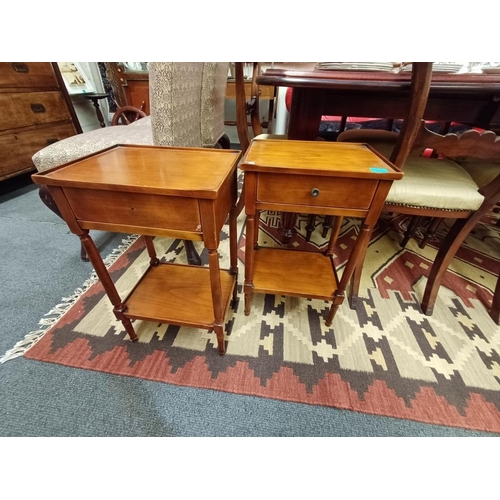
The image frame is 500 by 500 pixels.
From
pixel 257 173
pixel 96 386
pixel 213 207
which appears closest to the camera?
pixel 213 207

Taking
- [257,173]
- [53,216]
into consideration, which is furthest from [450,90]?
[53,216]

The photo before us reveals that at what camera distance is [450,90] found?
753mm

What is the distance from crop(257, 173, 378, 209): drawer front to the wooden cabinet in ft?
7.13

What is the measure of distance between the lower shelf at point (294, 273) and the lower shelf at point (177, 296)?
14 cm

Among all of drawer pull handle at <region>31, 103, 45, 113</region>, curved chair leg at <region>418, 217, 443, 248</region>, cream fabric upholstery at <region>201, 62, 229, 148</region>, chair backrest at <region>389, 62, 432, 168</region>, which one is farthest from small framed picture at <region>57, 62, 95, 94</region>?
curved chair leg at <region>418, 217, 443, 248</region>

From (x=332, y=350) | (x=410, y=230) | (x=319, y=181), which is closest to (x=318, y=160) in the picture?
(x=319, y=181)

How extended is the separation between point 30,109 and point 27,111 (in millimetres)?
32

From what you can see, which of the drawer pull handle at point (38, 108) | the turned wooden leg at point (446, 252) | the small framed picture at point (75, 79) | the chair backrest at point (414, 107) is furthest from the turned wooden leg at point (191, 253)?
the small framed picture at point (75, 79)

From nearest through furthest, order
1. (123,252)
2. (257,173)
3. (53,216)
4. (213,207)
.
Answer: (213,207), (257,173), (123,252), (53,216)

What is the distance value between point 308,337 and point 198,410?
47 centimetres

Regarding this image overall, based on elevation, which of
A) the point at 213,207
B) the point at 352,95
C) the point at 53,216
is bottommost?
the point at 53,216

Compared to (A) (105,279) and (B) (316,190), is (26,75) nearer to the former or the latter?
(A) (105,279)

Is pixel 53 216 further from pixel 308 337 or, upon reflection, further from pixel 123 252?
pixel 308 337

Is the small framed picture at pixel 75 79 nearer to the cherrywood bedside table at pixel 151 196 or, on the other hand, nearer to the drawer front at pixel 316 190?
the cherrywood bedside table at pixel 151 196
